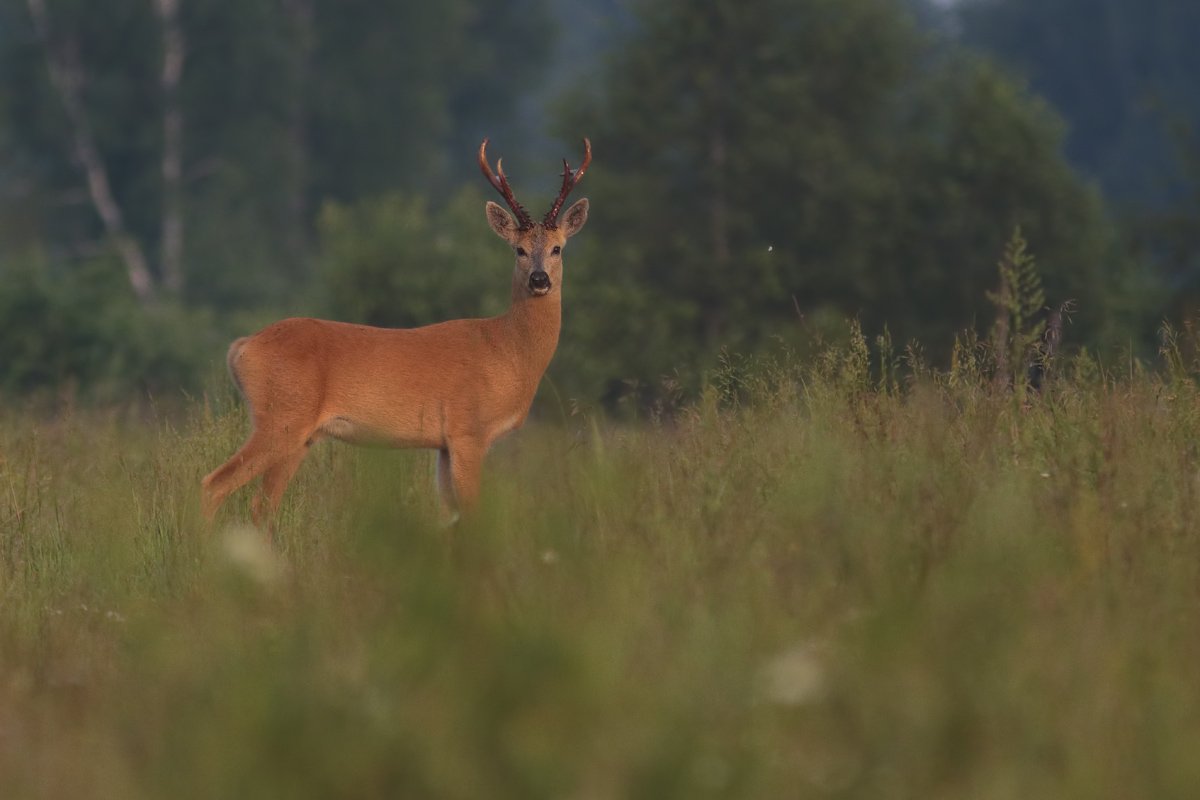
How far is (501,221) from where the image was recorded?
8.44m

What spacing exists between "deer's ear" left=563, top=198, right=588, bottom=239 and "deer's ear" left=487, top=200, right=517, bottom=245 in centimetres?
22

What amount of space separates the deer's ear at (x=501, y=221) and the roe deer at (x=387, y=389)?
0.26 m

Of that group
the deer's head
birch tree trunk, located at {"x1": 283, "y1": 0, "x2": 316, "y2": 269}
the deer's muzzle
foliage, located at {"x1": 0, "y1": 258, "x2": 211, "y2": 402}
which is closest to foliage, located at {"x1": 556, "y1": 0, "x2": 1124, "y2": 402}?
foliage, located at {"x1": 0, "y1": 258, "x2": 211, "y2": 402}

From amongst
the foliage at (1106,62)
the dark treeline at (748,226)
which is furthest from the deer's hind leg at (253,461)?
the foliage at (1106,62)

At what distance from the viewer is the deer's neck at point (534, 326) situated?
8070 millimetres

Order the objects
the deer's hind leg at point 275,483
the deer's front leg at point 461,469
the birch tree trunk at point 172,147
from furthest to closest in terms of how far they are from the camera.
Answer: the birch tree trunk at point 172,147 < the deer's front leg at point 461,469 < the deer's hind leg at point 275,483

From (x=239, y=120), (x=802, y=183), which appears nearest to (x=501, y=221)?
(x=802, y=183)

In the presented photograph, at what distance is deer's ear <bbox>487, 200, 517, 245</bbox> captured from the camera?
327 inches

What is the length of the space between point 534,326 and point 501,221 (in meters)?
0.54

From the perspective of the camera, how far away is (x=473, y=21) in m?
44.1

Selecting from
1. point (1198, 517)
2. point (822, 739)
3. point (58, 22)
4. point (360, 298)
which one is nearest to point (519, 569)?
point (822, 739)

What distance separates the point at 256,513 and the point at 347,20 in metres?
33.9

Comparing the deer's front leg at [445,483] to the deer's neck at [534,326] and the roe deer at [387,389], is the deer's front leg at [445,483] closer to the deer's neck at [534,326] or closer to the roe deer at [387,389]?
the roe deer at [387,389]

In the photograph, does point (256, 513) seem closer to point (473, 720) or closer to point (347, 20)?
point (473, 720)
